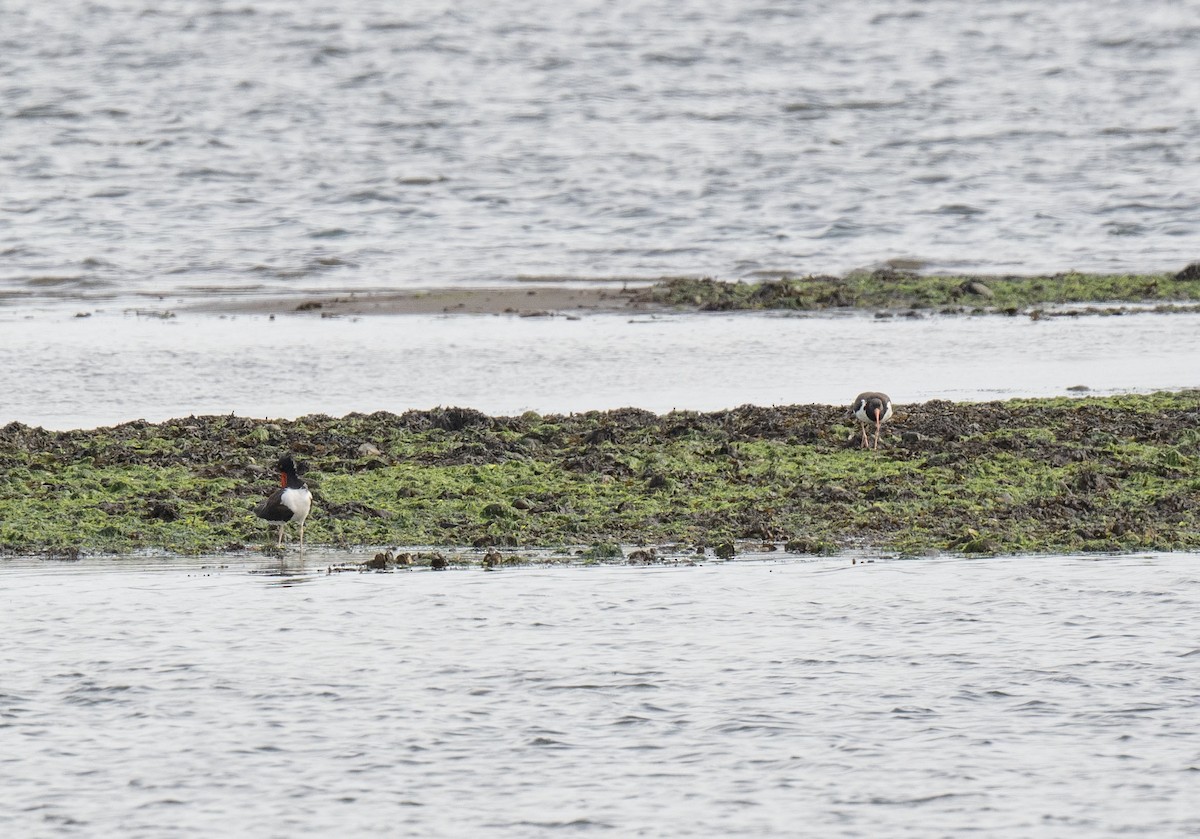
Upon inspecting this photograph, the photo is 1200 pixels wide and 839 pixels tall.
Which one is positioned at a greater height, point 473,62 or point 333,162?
point 473,62

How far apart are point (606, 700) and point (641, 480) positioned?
490 cm

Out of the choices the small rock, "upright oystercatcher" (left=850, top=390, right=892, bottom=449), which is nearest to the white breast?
the small rock

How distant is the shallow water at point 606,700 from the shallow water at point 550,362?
6.27m

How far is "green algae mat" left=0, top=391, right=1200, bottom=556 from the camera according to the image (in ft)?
40.4

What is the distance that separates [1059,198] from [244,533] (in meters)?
29.5

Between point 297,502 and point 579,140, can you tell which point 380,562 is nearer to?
point 297,502

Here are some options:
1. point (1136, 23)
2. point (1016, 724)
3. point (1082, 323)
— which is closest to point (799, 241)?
point (1082, 323)

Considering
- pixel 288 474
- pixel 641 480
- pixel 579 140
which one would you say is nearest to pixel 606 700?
pixel 288 474

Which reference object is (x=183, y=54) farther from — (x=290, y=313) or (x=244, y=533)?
(x=244, y=533)

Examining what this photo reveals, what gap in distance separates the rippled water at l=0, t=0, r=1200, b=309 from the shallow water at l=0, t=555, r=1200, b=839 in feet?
64.4

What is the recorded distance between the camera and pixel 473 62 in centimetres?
5556

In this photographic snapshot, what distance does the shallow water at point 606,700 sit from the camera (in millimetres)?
7465

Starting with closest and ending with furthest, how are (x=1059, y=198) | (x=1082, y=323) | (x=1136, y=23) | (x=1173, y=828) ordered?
1. (x=1173, y=828)
2. (x=1082, y=323)
3. (x=1059, y=198)
4. (x=1136, y=23)

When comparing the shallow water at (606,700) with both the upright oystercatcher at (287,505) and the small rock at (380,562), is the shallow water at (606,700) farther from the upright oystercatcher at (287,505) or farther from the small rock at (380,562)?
the upright oystercatcher at (287,505)
